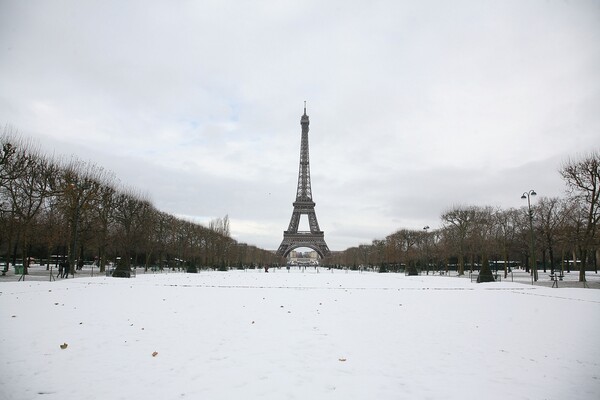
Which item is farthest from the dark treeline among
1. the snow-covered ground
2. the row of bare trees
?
the row of bare trees

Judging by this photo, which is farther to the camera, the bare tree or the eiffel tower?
the eiffel tower

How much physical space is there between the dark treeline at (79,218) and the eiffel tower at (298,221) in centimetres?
3788

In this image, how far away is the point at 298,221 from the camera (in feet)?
353

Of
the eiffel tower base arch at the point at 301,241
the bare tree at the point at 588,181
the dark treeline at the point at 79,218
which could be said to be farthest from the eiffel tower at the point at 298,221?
the bare tree at the point at 588,181

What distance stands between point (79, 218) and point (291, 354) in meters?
35.3

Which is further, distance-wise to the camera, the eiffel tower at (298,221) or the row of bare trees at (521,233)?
the eiffel tower at (298,221)

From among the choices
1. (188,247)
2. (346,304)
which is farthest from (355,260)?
(346,304)

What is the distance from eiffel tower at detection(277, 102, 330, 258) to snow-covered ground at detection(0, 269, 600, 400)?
93097 mm

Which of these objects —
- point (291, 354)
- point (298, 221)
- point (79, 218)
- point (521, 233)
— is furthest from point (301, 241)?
point (291, 354)

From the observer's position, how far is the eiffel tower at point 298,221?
346 feet

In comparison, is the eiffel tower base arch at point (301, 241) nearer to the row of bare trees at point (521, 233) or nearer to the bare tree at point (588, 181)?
the row of bare trees at point (521, 233)

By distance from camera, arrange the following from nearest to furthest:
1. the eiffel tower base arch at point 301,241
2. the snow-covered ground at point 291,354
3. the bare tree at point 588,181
Result: the snow-covered ground at point 291,354
the bare tree at point 588,181
the eiffel tower base arch at point 301,241

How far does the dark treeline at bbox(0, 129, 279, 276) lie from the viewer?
31609mm

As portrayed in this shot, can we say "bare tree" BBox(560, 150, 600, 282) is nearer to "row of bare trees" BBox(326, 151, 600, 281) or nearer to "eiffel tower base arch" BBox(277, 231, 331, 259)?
"row of bare trees" BBox(326, 151, 600, 281)
